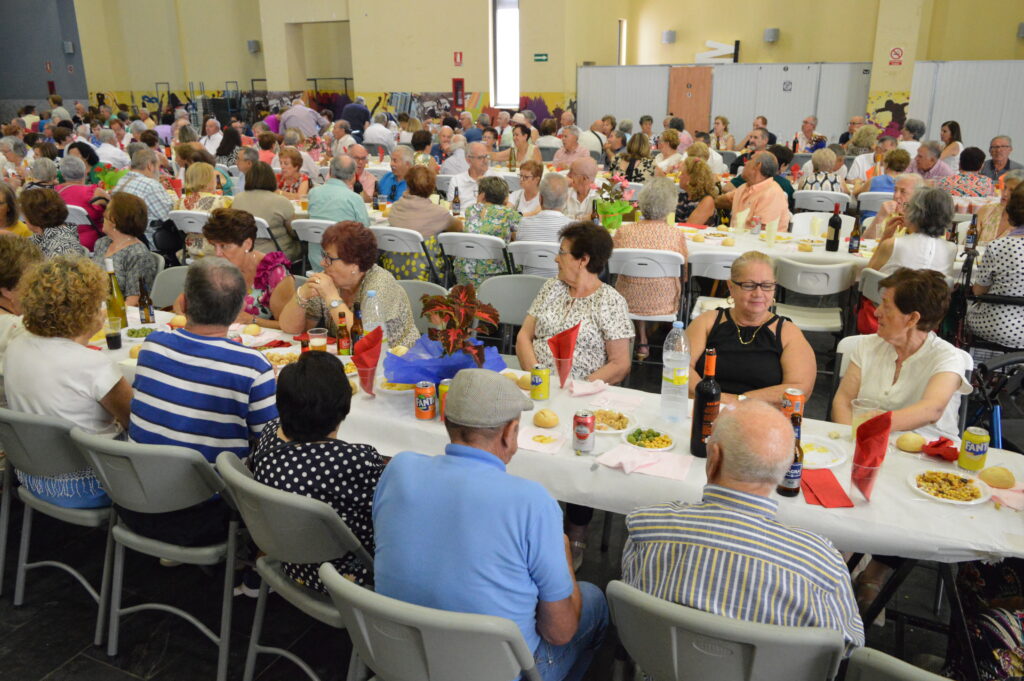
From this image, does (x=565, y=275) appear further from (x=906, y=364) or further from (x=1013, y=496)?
(x=1013, y=496)

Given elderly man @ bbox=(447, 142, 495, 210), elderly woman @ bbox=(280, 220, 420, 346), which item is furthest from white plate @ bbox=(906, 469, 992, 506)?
elderly man @ bbox=(447, 142, 495, 210)

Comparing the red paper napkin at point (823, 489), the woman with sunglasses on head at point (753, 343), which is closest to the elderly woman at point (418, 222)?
the woman with sunglasses on head at point (753, 343)

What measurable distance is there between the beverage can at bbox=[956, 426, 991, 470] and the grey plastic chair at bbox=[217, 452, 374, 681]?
5.97ft

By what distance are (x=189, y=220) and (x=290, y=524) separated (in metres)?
4.85

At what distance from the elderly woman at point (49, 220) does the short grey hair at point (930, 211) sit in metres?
5.12

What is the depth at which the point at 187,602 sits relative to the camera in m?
3.09

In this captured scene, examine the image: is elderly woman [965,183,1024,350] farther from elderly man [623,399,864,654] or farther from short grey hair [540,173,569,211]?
elderly man [623,399,864,654]

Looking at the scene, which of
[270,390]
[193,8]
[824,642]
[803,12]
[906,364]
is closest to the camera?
[824,642]

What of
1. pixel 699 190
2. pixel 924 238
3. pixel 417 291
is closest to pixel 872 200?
pixel 699 190

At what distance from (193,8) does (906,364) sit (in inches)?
867

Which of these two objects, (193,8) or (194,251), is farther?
(193,8)

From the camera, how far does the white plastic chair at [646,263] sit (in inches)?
190

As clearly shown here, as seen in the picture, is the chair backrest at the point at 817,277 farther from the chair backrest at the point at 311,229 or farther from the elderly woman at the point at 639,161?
the elderly woman at the point at 639,161

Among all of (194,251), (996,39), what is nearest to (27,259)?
(194,251)
